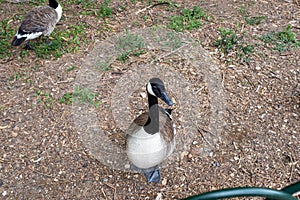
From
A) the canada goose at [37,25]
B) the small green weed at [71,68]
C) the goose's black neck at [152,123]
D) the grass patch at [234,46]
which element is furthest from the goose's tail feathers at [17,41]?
the grass patch at [234,46]

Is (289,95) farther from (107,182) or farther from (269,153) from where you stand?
(107,182)

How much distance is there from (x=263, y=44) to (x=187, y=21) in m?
1.15

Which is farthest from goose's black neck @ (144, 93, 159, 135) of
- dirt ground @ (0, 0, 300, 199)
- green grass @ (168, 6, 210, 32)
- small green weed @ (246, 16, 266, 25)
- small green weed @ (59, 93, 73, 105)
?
small green weed @ (246, 16, 266, 25)

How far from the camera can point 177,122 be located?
12.5 feet

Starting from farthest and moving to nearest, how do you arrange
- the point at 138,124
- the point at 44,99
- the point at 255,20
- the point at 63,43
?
the point at 255,20 < the point at 63,43 < the point at 44,99 < the point at 138,124

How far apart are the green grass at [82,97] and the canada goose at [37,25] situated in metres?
1.02

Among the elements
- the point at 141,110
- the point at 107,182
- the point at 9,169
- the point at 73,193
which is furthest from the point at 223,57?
the point at 9,169

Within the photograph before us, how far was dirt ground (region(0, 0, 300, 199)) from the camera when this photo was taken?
10.6 ft

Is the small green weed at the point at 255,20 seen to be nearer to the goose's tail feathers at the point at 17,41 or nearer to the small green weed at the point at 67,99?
the small green weed at the point at 67,99

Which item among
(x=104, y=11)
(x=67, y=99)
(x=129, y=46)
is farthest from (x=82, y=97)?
(x=104, y=11)

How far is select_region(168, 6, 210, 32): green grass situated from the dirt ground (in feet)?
0.39

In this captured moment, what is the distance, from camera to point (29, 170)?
3338 mm

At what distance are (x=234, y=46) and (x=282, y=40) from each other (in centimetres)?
70

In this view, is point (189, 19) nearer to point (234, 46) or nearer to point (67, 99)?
point (234, 46)
